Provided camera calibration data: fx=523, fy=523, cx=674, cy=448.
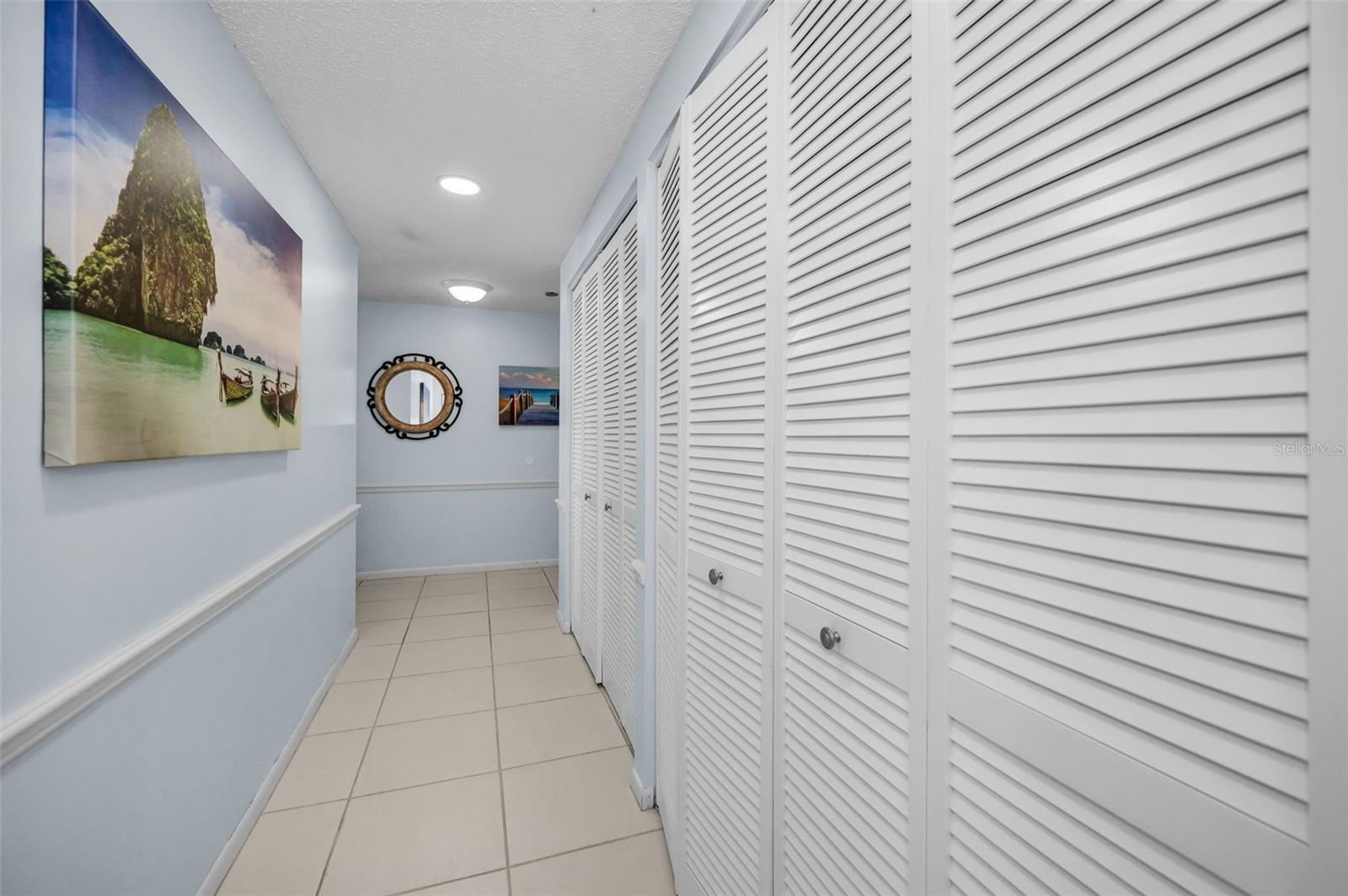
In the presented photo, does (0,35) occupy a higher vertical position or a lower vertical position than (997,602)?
higher

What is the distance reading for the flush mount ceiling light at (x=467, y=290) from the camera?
12.6ft

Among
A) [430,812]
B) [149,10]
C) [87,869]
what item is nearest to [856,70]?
[149,10]

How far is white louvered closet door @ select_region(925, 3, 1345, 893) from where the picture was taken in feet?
1.34

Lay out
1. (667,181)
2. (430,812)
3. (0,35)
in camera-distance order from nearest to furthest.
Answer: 1. (0,35)
2. (667,181)
3. (430,812)

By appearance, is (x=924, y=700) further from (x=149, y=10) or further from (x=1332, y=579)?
(x=149, y=10)

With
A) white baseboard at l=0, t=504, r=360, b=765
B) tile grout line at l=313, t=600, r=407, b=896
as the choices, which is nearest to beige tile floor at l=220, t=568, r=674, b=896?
tile grout line at l=313, t=600, r=407, b=896

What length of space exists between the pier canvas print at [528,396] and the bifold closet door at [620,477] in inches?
103

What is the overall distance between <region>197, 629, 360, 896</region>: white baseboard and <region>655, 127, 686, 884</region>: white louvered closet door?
1.27 m

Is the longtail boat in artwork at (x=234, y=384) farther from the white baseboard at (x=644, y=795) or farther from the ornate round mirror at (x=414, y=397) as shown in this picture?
the ornate round mirror at (x=414, y=397)

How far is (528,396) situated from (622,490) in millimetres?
3132

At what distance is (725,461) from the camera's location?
1.17m

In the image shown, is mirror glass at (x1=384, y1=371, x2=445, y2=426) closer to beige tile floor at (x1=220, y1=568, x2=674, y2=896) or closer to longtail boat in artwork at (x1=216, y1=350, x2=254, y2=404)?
beige tile floor at (x1=220, y1=568, x2=674, y2=896)

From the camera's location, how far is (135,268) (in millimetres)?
1088

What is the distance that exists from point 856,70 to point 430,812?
237cm
